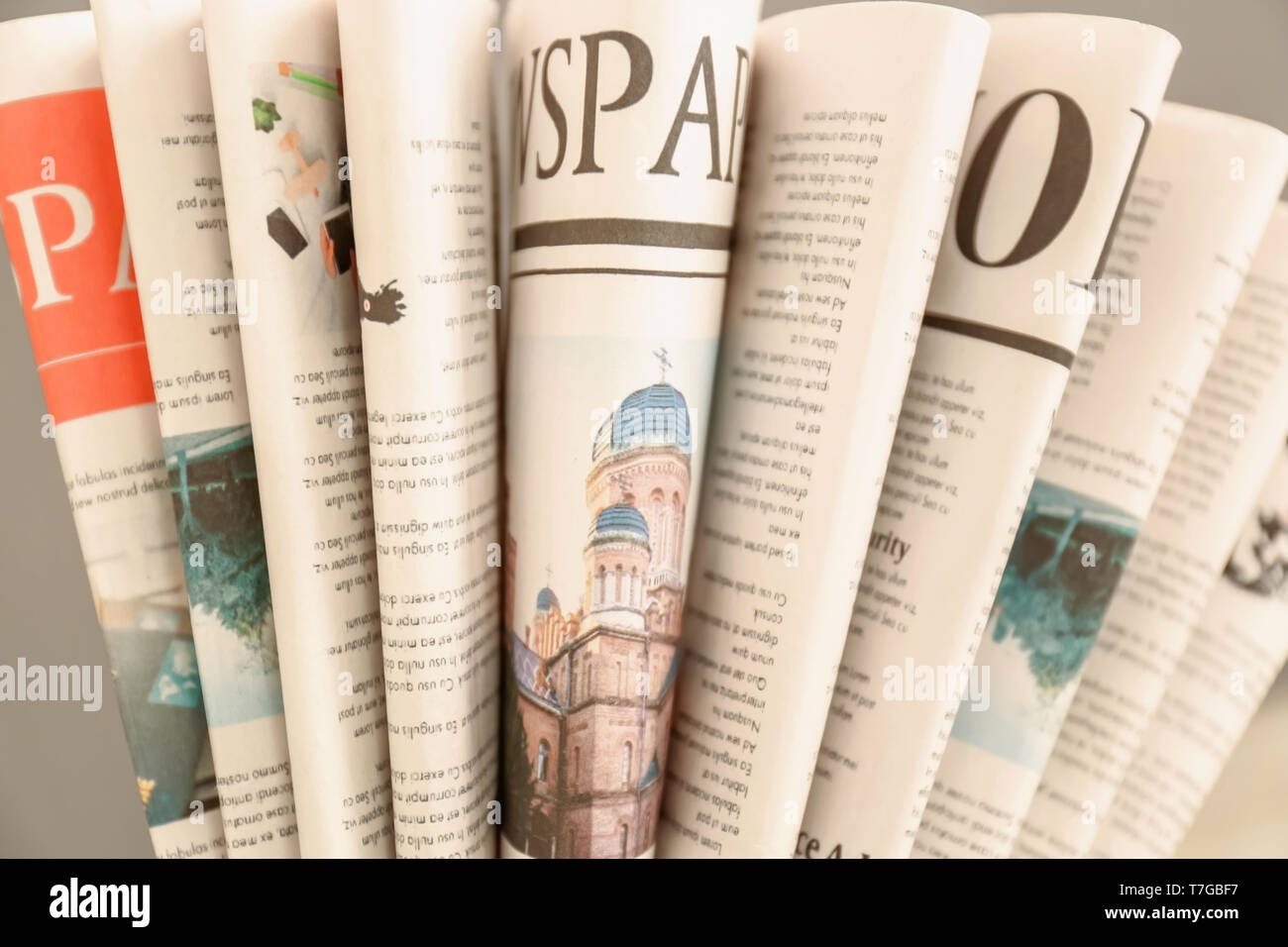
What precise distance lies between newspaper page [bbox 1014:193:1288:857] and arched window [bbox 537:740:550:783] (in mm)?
233

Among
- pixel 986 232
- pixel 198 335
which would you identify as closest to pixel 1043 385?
pixel 986 232

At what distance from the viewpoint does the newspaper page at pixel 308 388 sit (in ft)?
0.96

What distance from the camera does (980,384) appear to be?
0.34 metres

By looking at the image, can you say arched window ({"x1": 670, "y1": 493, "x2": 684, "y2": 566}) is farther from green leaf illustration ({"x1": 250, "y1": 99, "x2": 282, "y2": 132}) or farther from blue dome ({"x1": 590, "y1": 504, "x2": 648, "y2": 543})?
green leaf illustration ({"x1": 250, "y1": 99, "x2": 282, "y2": 132})

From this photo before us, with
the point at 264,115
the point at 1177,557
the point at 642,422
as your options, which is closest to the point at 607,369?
the point at 642,422

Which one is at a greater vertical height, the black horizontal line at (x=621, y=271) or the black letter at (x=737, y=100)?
the black letter at (x=737, y=100)

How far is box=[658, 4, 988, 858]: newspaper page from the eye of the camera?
312 millimetres

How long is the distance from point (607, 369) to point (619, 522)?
57mm

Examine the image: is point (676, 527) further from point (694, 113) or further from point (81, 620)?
point (81, 620)

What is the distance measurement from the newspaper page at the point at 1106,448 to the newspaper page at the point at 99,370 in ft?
1.12

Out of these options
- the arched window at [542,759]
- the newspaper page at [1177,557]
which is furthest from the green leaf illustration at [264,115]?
the newspaper page at [1177,557]

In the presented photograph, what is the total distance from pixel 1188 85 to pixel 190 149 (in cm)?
46

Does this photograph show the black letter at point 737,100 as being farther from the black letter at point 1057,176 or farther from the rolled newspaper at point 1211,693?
the rolled newspaper at point 1211,693

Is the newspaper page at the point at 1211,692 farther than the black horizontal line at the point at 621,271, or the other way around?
the newspaper page at the point at 1211,692
